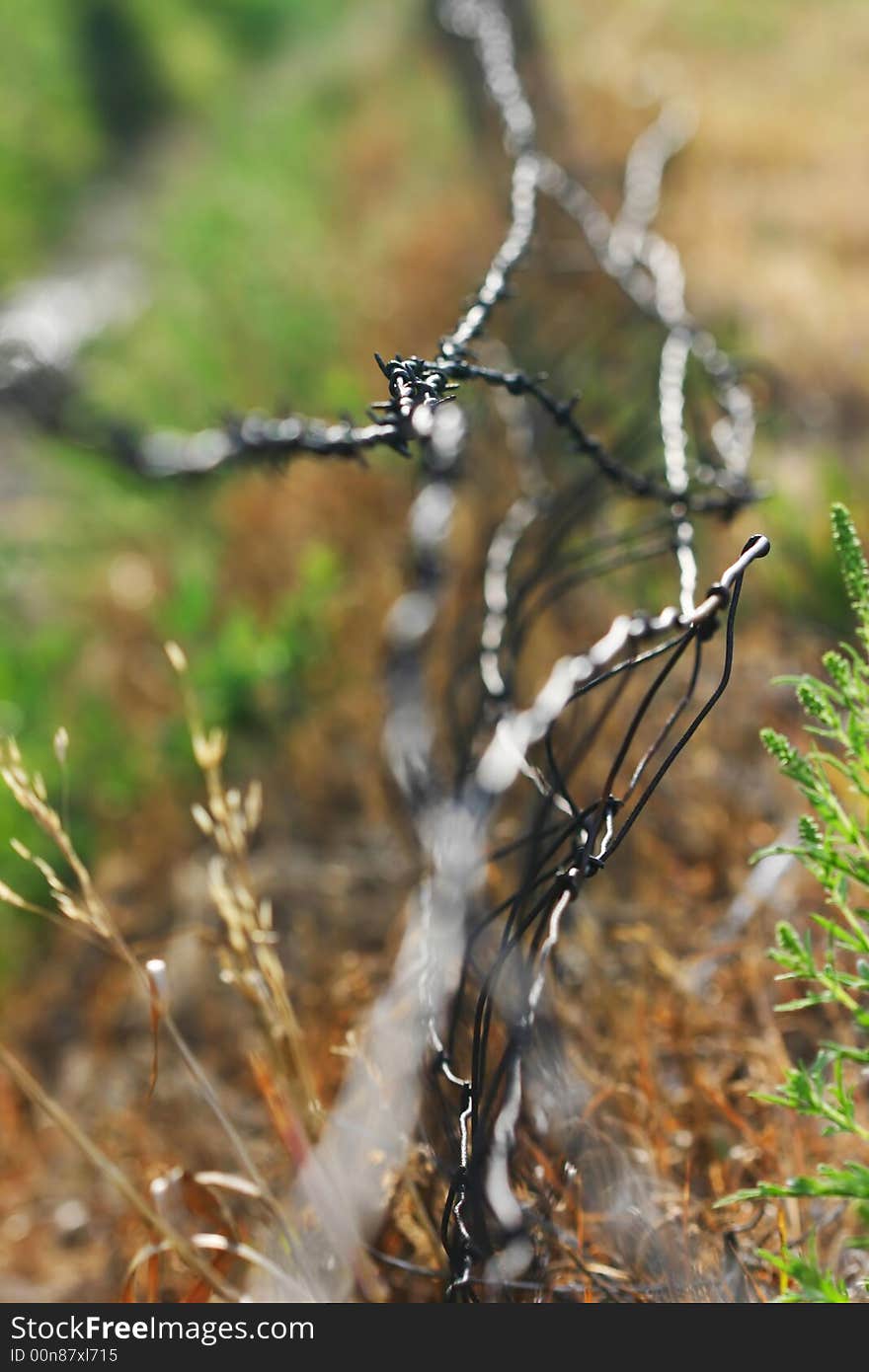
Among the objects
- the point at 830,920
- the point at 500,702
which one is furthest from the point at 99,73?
the point at 830,920

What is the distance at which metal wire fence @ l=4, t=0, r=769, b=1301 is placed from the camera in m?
0.99

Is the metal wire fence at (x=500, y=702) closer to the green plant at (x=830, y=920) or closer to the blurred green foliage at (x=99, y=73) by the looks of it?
the green plant at (x=830, y=920)

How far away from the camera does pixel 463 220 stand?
17.3 ft

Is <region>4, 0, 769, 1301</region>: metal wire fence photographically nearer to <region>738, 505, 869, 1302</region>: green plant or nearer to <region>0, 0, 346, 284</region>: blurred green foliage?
<region>738, 505, 869, 1302</region>: green plant

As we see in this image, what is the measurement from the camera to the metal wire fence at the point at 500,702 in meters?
0.99

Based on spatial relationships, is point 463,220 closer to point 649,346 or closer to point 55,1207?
point 649,346

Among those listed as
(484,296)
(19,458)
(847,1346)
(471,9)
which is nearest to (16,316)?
(19,458)

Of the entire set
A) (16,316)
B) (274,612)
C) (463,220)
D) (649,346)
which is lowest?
(274,612)

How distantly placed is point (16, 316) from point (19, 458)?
199cm

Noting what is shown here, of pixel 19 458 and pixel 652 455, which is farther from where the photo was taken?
pixel 19 458

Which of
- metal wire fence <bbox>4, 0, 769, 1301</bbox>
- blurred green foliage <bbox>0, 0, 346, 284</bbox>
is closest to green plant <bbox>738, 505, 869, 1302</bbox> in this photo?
metal wire fence <bbox>4, 0, 769, 1301</bbox>

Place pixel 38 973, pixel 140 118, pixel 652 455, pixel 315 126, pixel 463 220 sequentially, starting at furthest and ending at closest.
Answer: pixel 140 118
pixel 315 126
pixel 463 220
pixel 652 455
pixel 38 973

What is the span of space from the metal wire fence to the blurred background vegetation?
0.33m

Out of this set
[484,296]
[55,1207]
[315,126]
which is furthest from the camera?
[315,126]
